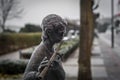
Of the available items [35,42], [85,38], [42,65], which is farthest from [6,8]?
[42,65]

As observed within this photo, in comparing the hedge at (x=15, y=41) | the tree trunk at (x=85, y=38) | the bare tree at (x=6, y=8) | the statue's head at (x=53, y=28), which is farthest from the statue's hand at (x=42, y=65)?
the bare tree at (x=6, y=8)

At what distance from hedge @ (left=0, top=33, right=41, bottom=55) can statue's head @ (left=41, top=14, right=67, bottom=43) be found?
18.6m

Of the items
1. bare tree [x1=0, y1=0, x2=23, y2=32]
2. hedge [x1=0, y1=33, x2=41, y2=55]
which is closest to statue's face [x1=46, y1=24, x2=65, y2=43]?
hedge [x1=0, y1=33, x2=41, y2=55]

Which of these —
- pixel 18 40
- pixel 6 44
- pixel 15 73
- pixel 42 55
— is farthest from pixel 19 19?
pixel 42 55

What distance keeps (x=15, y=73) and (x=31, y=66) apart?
11.4m

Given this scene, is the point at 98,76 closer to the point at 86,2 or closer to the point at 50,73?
the point at 86,2

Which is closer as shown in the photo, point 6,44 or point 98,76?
point 98,76

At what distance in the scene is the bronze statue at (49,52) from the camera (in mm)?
2795

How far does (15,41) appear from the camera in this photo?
27375mm

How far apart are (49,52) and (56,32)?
0.19m

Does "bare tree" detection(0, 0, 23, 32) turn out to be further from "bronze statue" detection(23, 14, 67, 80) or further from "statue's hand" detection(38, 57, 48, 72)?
"statue's hand" detection(38, 57, 48, 72)

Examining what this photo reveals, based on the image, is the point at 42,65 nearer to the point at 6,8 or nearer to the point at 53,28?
the point at 53,28

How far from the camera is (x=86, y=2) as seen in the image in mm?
11898

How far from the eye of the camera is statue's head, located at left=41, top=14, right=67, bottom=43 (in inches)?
113
